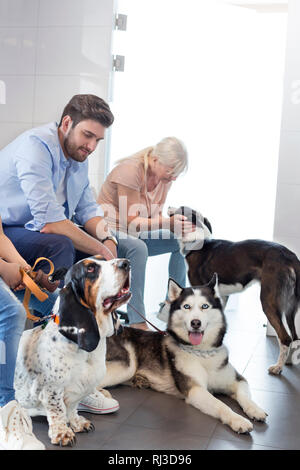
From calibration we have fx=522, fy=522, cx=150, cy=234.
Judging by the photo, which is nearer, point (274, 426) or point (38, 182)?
point (274, 426)

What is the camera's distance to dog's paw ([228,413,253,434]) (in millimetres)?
1876

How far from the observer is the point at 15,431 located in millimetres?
1603

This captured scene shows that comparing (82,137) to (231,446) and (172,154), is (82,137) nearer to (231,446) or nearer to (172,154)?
(172,154)

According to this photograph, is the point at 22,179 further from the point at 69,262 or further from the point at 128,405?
the point at 128,405

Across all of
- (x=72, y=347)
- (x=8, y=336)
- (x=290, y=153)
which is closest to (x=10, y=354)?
(x=8, y=336)

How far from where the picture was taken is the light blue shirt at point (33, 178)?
219 cm

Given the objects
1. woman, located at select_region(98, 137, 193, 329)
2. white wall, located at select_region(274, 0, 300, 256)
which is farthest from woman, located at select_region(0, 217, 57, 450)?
white wall, located at select_region(274, 0, 300, 256)

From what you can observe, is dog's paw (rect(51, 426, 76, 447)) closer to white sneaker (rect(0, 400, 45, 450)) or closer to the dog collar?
white sneaker (rect(0, 400, 45, 450))

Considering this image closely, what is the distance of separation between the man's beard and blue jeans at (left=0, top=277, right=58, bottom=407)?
2.59ft

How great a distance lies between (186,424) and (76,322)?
2.11 ft

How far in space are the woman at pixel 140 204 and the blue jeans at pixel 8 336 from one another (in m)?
1.19

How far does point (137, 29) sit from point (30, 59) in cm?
79

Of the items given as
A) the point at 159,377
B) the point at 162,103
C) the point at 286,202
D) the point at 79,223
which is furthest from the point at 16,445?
the point at 162,103

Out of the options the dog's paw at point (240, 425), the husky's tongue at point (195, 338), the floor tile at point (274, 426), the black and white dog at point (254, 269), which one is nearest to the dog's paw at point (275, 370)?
the black and white dog at point (254, 269)
